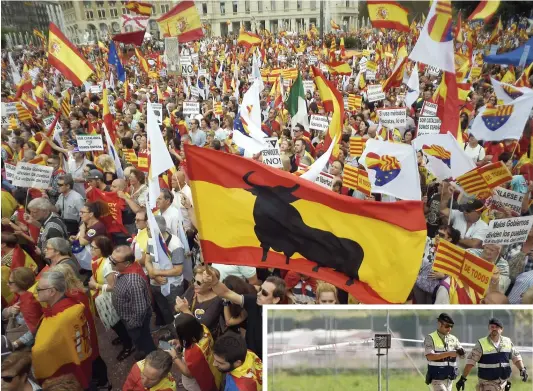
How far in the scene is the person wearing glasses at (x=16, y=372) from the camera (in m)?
2.90

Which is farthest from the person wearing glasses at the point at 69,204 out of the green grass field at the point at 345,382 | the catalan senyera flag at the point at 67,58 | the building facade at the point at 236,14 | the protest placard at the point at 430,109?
the building facade at the point at 236,14

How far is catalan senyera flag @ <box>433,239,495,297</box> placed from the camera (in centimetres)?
355

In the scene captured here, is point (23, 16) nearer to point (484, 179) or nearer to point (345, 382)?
point (484, 179)

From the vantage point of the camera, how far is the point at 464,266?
3721mm

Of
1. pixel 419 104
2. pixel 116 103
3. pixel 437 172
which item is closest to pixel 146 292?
pixel 437 172

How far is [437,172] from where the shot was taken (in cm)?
612

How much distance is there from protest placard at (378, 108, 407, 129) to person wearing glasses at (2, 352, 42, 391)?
23.2 ft

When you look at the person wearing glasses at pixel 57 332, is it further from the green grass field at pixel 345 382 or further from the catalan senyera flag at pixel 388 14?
the catalan senyera flag at pixel 388 14

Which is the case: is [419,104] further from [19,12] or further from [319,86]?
[19,12]

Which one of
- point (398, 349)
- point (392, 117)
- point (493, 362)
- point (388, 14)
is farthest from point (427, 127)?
point (398, 349)

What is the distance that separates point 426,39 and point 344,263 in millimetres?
4664

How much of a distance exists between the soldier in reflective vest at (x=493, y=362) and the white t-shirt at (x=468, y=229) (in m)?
1.80

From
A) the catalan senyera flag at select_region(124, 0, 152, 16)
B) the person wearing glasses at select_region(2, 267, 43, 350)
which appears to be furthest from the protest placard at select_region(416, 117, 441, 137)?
the catalan senyera flag at select_region(124, 0, 152, 16)

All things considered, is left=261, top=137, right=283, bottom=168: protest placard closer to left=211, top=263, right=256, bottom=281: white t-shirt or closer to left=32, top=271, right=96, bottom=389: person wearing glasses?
left=211, top=263, right=256, bottom=281: white t-shirt
